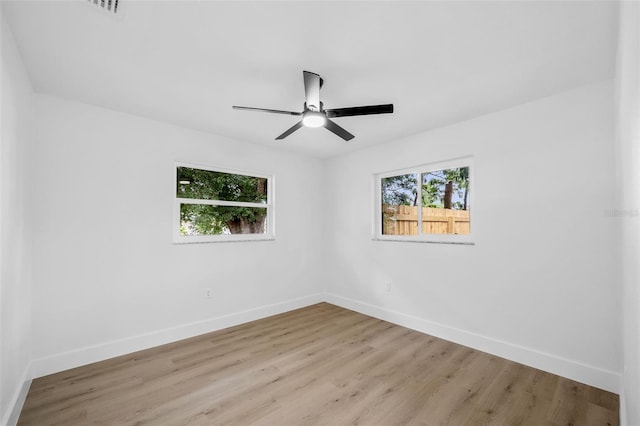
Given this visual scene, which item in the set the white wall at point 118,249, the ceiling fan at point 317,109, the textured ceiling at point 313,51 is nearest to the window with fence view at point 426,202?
the textured ceiling at point 313,51

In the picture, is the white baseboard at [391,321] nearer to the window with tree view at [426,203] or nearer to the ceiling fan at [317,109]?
the window with tree view at [426,203]

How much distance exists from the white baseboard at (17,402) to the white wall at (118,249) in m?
0.16

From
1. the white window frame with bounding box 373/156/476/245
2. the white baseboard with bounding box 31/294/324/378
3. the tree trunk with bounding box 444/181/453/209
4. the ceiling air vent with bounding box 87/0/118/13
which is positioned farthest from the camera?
the tree trunk with bounding box 444/181/453/209

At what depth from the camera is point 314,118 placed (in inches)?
90.7

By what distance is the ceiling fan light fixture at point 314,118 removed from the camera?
2262mm

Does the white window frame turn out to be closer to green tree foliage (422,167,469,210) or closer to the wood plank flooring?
green tree foliage (422,167,469,210)

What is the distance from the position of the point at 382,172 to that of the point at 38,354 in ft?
13.6

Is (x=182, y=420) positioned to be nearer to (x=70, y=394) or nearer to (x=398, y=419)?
(x=70, y=394)

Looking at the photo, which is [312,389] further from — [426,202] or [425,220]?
[426,202]

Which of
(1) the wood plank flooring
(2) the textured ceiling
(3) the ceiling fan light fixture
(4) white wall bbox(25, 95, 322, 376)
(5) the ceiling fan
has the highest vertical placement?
(2) the textured ceiling

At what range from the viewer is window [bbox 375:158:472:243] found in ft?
10.6

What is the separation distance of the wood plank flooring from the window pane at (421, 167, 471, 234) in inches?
52.0

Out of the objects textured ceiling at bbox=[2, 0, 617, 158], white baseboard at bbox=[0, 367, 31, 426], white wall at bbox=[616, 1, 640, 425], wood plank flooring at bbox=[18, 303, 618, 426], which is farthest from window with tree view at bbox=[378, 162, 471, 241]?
white baseboard at bbox=[0, 367, 31, 426]

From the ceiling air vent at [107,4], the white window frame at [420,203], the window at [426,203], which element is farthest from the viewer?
the window at [426,203]
